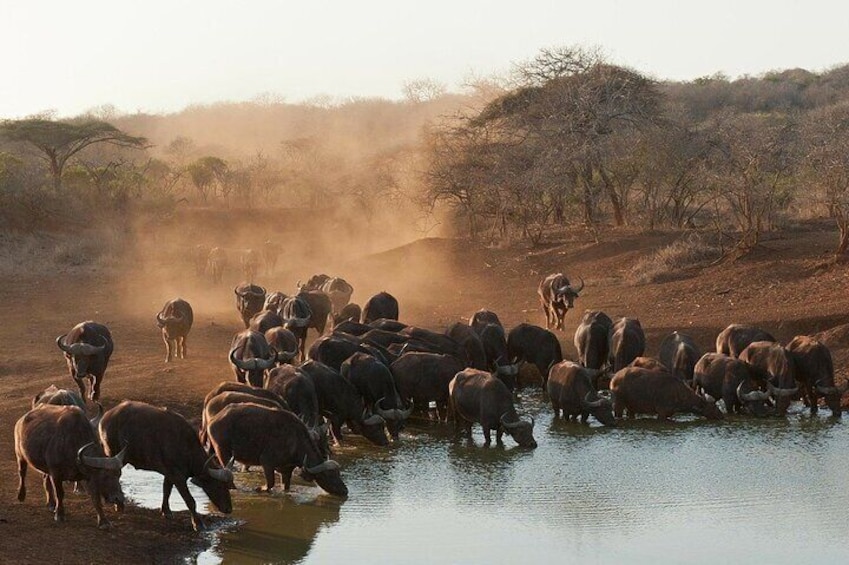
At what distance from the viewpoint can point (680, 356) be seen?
70.1ft

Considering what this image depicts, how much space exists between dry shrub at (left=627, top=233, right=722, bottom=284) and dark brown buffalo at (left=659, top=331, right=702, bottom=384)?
31.2 feet

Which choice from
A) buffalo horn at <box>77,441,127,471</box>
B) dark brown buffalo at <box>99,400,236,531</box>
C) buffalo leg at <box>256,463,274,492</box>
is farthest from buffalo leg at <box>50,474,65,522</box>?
buffalo leg at <box>256,463,274,492</box>

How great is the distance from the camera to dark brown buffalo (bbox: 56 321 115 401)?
19.5 metres

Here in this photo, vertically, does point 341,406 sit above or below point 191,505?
above

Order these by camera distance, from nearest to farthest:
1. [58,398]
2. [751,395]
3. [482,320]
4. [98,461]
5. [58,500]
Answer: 1. [98,461]
2. [58,500]
3. [58,398]
4. [751,395]
5. [482,320]

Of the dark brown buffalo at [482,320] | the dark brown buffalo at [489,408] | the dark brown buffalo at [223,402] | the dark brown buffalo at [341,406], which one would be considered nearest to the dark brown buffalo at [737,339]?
the dark brown buffalo at [482,320]

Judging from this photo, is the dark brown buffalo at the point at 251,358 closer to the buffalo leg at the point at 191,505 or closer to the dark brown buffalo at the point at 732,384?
the buffalo leg at the point at 191,505

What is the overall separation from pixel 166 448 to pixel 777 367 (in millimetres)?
11088

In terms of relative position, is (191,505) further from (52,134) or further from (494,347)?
(52,134)

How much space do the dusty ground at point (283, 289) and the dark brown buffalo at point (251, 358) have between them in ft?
3.60

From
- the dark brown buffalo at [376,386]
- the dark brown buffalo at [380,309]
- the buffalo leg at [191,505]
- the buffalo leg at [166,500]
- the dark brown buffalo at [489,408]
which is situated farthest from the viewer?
the dark brown buffalo at [380,309]

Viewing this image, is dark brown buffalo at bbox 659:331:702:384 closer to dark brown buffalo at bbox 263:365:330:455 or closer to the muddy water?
the muddy water

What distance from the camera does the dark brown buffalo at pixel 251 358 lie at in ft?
61.7

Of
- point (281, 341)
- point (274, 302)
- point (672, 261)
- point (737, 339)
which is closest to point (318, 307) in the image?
point (274, 302)
